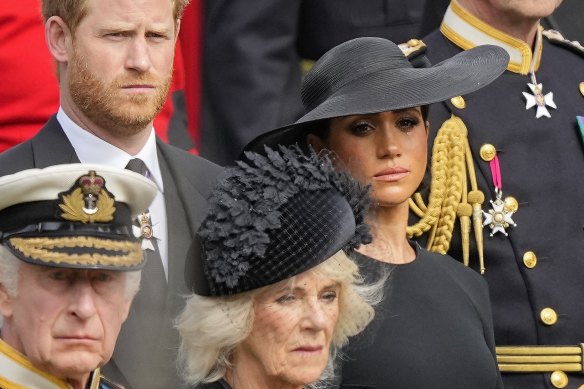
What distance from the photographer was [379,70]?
470cm

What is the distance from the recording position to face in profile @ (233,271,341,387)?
394 centimetres

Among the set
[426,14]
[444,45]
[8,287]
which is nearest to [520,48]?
[444,45]

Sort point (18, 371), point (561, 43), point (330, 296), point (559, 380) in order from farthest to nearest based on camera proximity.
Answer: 1. point (561, 43)
2. point (559, 380)
3. point (330, 296)
4. point (18, 371)

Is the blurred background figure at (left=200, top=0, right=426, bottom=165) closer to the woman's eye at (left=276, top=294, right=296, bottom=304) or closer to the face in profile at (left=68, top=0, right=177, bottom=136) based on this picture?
the face in profile at (left=68, top=0, right=177, bottom=136)

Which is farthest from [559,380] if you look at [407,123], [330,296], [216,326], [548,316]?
[216,326]

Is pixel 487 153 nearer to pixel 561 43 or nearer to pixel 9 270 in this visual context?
pixel 561 43

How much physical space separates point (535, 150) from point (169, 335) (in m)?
1.58

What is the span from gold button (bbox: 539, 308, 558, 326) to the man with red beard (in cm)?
125

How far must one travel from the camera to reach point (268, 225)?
3.91m

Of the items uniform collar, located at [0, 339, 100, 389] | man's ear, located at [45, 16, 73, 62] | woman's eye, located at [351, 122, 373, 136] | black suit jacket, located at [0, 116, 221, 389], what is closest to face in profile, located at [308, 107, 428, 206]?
woman's eye, located at [351, 122, 373, 136]

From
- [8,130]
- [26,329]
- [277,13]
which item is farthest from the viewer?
[277,13]

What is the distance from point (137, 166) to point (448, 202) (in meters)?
1.14

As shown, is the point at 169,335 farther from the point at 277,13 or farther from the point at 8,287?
the point at 277,13

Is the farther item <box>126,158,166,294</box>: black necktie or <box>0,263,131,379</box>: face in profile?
<box>126,158,166,294</box>: black necktie
